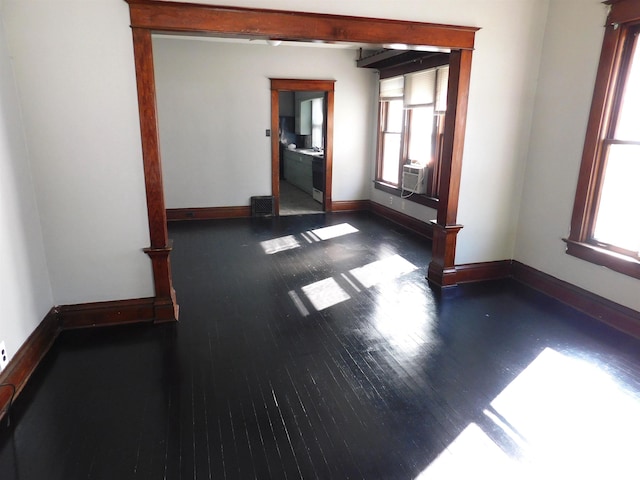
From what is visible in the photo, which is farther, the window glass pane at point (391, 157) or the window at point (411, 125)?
the window glass pane at point (391, 157)

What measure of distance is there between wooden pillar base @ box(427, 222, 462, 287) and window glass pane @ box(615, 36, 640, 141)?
1.49 m

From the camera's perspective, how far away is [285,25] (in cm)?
318

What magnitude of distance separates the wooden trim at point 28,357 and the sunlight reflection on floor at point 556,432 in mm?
2264

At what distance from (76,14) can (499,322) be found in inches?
150

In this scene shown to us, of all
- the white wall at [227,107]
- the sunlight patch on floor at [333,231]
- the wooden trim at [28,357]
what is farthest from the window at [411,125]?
the wooden trim at [28,357]

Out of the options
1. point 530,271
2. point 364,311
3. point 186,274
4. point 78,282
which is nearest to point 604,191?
point 530,271

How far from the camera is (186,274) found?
4.51m

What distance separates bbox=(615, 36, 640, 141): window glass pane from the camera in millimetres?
3189

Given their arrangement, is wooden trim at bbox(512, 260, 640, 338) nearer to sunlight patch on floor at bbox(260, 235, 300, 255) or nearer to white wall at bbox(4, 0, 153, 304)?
sunlight patch on floor at bbox(260, 235, 300, 255)

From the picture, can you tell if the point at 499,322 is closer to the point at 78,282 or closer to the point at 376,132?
the point at 78,282

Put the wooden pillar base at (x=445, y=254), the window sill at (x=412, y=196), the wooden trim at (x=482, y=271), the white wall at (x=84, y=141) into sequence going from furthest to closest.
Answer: the window sill at (x=412, y=196), the wooden trim at (x=482, y=271), the wooden pillar base at (x=445, y=254), the white wall at (x=84, y=141)

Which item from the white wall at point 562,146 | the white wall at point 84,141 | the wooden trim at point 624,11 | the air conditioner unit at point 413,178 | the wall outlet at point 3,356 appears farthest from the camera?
the air conditioner unit at point 413,178

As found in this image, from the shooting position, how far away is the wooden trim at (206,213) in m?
6.91

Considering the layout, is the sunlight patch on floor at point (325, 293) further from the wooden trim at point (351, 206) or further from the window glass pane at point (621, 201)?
the wooden trim at point (351, 206)
